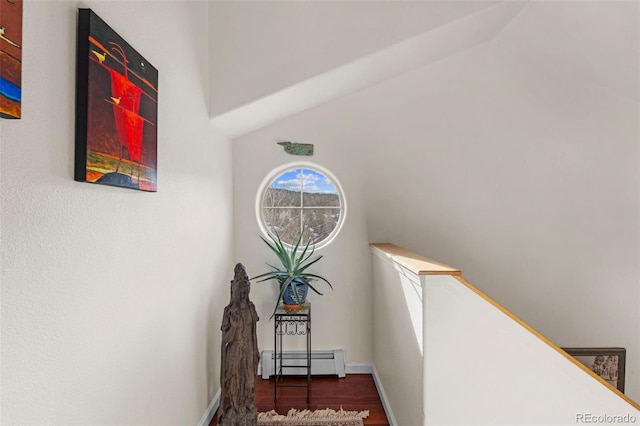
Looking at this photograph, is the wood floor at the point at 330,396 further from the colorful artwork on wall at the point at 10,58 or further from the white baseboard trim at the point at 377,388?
the colorful artwork on wall at the point at 10,58

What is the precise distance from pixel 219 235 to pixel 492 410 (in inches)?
75.0

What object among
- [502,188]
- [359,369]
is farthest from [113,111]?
[502,188]

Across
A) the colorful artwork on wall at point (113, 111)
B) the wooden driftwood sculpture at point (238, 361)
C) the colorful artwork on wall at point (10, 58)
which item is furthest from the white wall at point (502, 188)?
the colorful artwork on wall at point (10, 58)

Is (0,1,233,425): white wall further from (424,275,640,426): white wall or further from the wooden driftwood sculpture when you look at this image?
(424,275,640,426): white wall

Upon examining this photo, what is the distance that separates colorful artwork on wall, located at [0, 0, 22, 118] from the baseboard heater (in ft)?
8.52

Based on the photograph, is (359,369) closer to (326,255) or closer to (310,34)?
(326,255)

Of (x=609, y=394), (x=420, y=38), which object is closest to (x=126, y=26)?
(x=420, y=38)

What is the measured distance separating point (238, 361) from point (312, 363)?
1047 millimetres

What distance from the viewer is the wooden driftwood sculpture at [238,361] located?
207 centimetres

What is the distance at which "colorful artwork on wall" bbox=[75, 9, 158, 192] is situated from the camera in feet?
3.35

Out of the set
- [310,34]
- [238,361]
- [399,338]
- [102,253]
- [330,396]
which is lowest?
[330,396]

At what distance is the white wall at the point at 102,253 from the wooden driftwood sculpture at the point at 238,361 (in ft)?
0.51

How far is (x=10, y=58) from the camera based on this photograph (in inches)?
30.1

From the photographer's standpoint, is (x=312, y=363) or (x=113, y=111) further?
(x=312, y=363)
